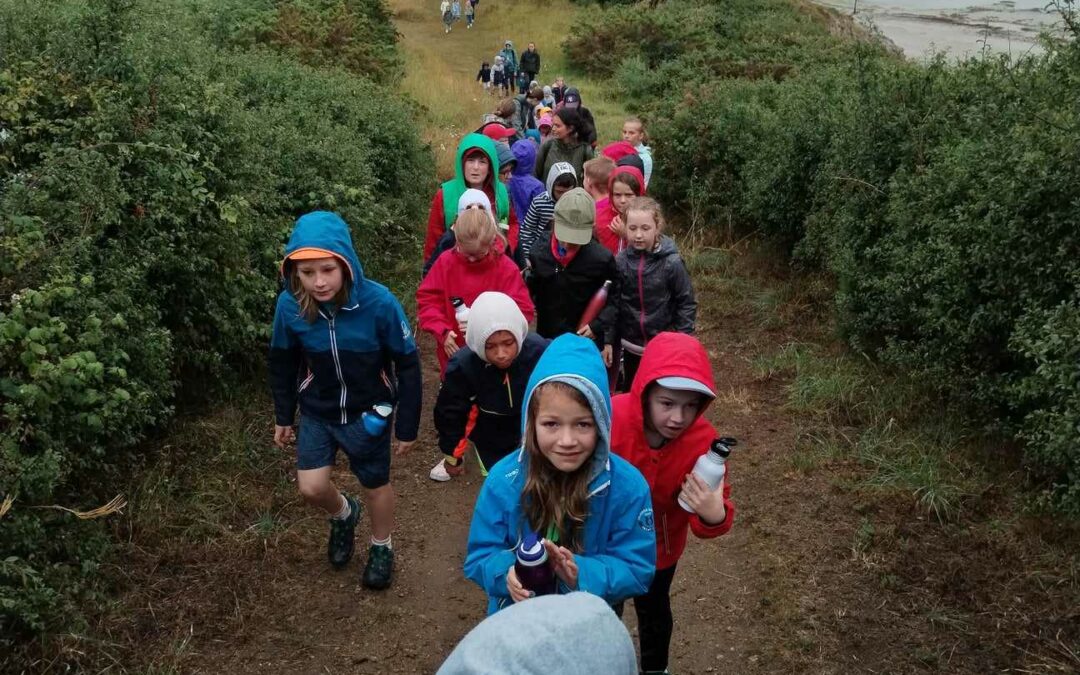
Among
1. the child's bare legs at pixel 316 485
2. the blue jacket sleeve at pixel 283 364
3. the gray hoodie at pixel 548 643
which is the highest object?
the gray hoodie at pixel 548 643

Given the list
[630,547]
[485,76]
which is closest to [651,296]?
[630,547]

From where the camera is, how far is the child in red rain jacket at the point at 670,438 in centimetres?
312

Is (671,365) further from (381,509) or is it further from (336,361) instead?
(381,509)

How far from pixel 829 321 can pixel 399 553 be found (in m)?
4.60

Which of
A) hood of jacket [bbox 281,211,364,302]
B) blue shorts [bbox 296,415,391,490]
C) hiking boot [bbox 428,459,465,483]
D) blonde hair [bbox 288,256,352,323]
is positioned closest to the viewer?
Result: hood of jacket [bbox 281,211,364,302]

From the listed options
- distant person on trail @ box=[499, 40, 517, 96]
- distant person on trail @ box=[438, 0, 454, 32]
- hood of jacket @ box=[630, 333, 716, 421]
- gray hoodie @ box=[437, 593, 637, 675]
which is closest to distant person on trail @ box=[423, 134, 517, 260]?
hood of jacket @ box=[630, 333, 716, 421]

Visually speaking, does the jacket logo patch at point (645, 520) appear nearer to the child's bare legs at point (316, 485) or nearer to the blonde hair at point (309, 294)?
the blonde hair at point (309, 294)

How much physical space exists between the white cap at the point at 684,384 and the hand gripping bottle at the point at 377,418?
1.63 meters

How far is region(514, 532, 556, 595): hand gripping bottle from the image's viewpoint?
8.50ft

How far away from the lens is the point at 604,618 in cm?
156

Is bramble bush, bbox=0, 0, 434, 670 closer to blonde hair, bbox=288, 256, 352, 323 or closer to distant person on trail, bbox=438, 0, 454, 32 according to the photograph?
blonde hair, bbox=288, 256, 352, 323

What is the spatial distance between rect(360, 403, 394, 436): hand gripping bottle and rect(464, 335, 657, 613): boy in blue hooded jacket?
142 centimetres

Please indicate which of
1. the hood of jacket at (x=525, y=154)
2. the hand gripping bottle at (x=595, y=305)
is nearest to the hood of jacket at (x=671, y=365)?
the hand gripping bottle at (x=595, y=305)

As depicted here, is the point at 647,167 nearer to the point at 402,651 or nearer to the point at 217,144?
the point at 217,144
